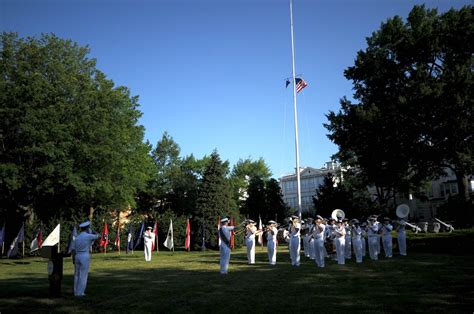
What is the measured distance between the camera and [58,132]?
34.9m

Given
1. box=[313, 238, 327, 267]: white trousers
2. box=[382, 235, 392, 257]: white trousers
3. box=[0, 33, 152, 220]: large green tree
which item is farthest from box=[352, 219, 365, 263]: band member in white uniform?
box=[0, 33, 152, 220]: large green tree

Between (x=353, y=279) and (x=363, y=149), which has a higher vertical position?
(x=363, y=149)

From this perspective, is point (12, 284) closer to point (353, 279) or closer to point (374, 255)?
point (353, 279)

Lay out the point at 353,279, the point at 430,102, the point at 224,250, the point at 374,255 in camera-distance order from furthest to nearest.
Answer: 1. the point at 430,102
2. the point at 374,255
3. the point at 224,250
4. the point at 353,279

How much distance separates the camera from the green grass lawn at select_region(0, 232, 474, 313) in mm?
9807

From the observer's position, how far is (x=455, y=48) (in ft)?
116

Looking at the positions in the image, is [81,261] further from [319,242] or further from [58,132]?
[58,132]

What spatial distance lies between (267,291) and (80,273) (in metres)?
5.85

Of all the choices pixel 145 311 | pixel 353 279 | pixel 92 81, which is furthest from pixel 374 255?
pixel 92 81

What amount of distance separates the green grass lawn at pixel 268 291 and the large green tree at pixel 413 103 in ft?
64.1

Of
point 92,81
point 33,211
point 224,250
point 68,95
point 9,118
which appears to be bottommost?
point 224,250

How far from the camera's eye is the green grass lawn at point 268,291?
9807 millimetres

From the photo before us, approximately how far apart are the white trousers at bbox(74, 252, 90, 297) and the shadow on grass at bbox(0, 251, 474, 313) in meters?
0.46

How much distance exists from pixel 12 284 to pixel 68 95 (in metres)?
27.3
